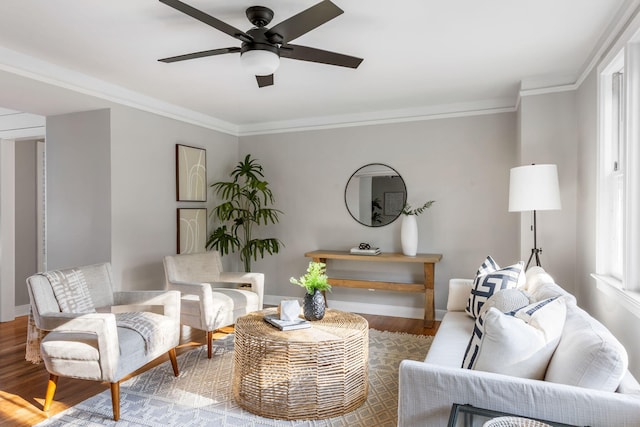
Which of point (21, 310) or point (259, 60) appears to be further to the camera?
point (21, 310)

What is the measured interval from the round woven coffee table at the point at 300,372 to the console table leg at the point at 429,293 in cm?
194

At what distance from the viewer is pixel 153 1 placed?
7.34ft

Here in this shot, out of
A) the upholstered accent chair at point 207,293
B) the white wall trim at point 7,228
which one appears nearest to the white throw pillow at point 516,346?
the upholstered accent chair at point 207,293

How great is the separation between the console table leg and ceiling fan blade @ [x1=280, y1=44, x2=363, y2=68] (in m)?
2.50

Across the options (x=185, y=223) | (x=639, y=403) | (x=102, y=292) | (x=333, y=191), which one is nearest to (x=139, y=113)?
(x=185, y=223)

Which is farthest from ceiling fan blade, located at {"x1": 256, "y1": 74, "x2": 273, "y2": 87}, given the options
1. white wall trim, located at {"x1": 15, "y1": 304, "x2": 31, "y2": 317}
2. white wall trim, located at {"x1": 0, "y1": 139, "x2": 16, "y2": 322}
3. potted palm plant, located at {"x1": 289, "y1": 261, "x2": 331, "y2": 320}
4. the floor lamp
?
white wall trim, located at {"x1": 15, "y1": 304, "x2": 31, "y2": 317}

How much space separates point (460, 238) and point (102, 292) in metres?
3.50

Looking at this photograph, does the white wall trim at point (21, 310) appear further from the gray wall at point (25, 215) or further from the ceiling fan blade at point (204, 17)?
the ceiling fan blade at point (204, 17)

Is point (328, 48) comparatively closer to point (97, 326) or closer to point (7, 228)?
point (97, 326)

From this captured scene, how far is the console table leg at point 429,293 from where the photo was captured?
4258mm

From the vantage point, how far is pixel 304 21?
2023 mm

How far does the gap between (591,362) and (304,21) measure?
1.88 meters

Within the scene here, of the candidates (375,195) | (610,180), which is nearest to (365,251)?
(375,195)

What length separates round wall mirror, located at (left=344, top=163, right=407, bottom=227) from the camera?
4.76 m
